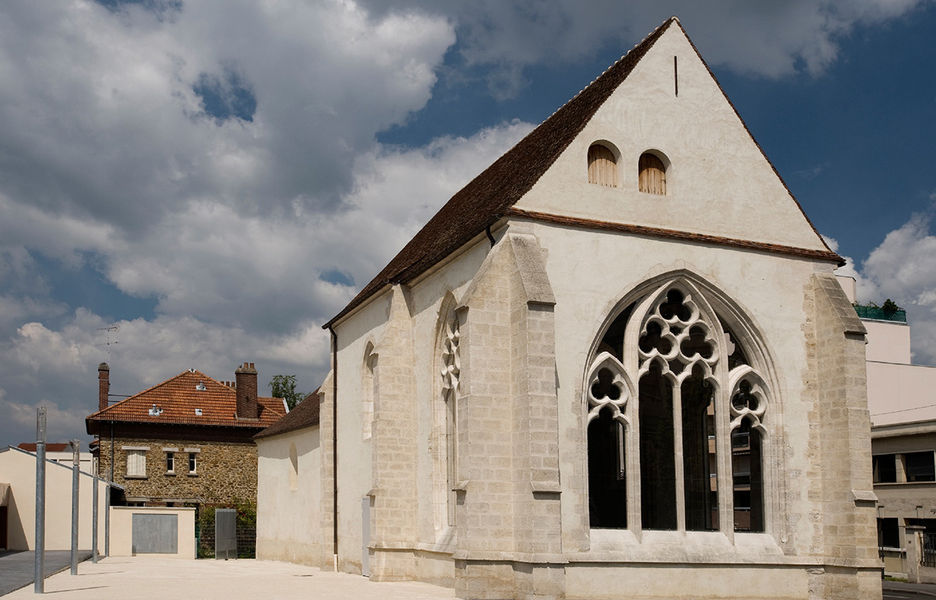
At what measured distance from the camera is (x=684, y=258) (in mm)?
19406

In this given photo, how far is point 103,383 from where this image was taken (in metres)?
52.2

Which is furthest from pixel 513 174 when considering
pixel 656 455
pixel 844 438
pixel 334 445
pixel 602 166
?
pixel 334 445

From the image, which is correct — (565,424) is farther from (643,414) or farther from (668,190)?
(643,414)

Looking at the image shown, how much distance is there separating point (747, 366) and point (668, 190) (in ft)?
12.4

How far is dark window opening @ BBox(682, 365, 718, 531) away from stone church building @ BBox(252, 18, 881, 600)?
59mm

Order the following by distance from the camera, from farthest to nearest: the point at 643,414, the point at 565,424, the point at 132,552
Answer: the point at 132,552 < the point at 643,414 < the point at 565,424

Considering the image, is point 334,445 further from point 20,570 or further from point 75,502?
point 20,570

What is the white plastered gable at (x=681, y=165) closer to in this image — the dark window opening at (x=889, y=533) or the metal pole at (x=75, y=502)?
the metal pole at (x=75, y=502)

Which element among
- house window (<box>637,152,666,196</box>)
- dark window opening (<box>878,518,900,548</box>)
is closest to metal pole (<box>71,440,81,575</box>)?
house window (<box>637,152,666,196</box>)

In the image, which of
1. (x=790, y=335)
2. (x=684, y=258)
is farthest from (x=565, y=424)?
(x=790, y=335)

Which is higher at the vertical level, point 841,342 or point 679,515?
point 841,342

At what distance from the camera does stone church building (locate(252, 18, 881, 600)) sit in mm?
16875

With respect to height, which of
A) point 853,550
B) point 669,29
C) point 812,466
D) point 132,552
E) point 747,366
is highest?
point 669,29

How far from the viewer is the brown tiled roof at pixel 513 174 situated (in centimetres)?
1878
